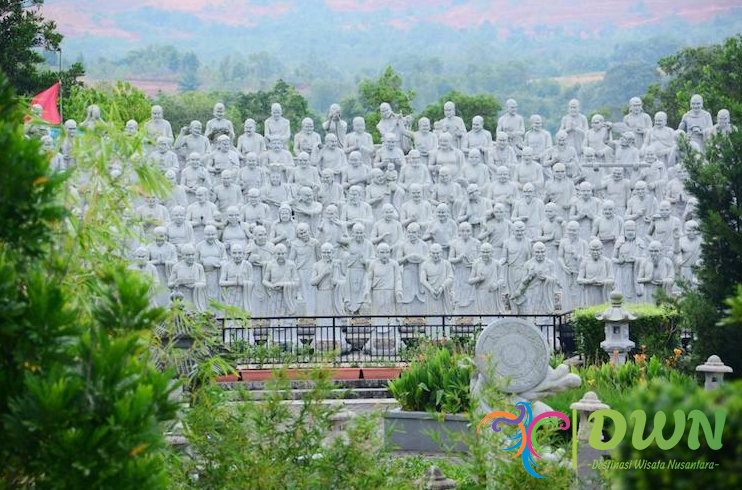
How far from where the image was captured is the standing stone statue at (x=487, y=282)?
24.2m

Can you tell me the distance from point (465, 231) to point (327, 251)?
2518mm

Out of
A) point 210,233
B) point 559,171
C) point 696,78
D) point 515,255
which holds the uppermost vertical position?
point 696,78

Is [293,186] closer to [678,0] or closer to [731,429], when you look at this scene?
[731,429]

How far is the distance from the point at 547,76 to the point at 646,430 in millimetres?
127933

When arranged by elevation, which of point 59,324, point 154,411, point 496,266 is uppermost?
point 59,324

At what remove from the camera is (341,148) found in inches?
1156

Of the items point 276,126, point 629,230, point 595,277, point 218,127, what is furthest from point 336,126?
point 595,277

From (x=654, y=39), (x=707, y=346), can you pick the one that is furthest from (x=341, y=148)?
(x=654, y=39)

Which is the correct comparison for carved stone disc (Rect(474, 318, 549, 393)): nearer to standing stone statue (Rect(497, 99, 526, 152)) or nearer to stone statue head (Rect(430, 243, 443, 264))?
stone statue head (Rect(430, 243, 443, 264))

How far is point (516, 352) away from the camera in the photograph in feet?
40.3

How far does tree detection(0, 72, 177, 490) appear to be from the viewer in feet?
22.8

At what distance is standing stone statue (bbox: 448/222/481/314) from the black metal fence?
1772 mm


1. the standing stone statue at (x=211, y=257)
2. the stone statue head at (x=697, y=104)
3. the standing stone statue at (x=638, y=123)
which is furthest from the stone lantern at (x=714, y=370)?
the standing stone statue at (x=638, y=123)

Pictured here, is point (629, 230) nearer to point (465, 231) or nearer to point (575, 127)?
point (465, 231)
